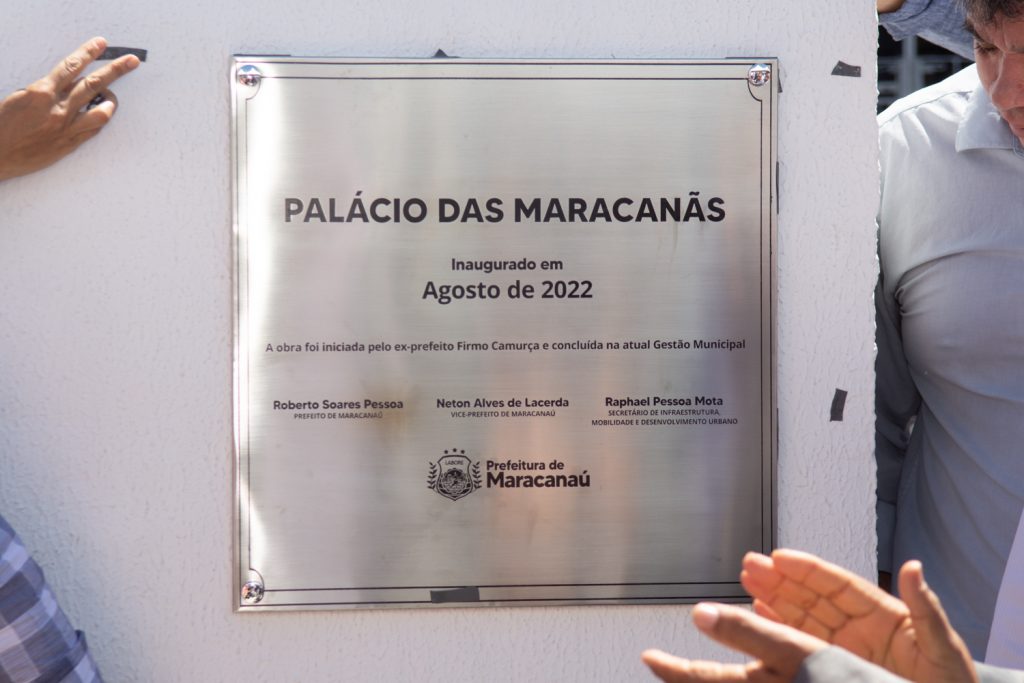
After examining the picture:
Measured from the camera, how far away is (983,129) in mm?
1675

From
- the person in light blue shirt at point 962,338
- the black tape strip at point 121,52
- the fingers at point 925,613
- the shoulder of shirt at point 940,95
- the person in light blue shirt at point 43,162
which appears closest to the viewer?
the fingers at point 925,613

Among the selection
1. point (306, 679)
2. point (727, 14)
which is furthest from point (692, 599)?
point (727, 14)

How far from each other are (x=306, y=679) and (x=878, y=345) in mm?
1133

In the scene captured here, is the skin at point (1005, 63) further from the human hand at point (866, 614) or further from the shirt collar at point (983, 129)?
the human hand at point (866, 614)

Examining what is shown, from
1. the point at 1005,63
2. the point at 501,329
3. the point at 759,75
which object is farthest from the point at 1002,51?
the point at 501,329

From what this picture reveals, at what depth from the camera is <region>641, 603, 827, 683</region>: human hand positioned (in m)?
0.82

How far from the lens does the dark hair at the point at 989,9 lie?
148 cm

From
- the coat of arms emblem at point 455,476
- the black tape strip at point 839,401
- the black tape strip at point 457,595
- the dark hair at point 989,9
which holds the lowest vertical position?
the black tape strip at point 457,595

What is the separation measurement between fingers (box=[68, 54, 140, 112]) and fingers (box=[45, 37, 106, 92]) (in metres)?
0.01

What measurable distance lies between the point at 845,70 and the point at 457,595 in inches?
37.9

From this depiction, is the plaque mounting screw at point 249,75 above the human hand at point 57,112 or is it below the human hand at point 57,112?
above

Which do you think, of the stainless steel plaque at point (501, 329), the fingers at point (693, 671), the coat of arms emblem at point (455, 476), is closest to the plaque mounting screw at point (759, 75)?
the stainless steel plaque at point (501, 329)

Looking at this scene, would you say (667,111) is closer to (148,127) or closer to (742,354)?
(742,354)

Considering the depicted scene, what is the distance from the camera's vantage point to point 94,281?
4.63 feet
